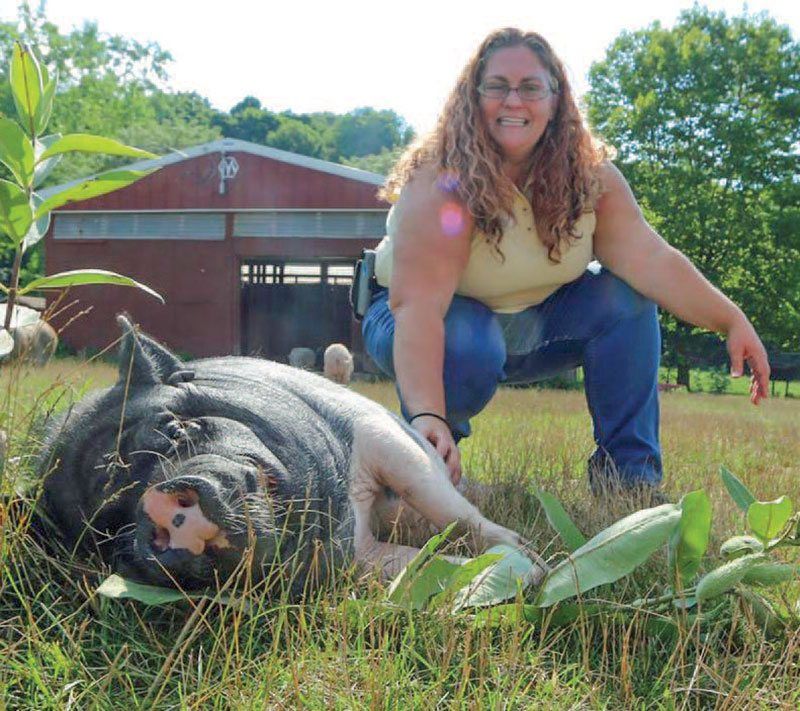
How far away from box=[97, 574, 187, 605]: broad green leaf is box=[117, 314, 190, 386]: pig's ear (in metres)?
0.48

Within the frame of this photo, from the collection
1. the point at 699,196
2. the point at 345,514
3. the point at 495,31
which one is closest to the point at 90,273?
the point at 345,514

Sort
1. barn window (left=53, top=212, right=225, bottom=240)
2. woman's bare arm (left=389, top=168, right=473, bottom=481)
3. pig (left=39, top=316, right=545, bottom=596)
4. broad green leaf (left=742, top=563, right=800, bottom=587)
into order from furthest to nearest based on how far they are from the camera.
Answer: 1. barn window (left=53, top=212, right=225, bottom=240)
2. woman's bare arm (left=389, top=168, right=473, bottom=481)
3. broad green leaf (left=742, top=563, right=800, bottom=587)
4. pig (left=39, top=316, right=545, bottom=596)

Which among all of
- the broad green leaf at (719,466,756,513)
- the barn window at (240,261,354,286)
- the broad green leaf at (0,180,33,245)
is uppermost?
the broad green leaf at (0,180,33,245)

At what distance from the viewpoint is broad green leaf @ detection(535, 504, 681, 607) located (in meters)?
2.08

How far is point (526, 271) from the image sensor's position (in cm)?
371

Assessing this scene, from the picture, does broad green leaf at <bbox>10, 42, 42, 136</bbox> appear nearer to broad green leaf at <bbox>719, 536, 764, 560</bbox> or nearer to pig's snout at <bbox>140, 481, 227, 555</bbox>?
pig's snout at <bbox>140, 481, 227, 555</bbox>

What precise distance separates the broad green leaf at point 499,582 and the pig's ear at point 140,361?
0.83 metres

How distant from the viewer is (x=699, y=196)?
24.8 m

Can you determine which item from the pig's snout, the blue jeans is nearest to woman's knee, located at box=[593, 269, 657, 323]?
the blue jeans

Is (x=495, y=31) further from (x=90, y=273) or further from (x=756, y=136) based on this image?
(x=756, y=136)

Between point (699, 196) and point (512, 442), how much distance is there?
21207mm

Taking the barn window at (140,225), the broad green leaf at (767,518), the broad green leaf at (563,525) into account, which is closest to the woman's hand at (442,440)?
the broad green leaf at (563,525)

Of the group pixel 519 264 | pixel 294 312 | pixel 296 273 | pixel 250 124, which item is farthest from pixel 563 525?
pixel 250 124

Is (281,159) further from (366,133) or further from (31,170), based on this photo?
(366,133)
